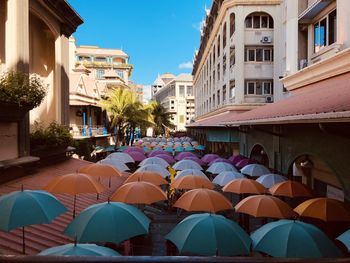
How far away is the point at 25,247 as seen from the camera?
18.9 feet

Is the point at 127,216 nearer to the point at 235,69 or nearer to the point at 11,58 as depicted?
the point at 11,58

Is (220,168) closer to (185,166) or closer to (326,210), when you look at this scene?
(185,166)

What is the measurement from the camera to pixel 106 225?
622cm

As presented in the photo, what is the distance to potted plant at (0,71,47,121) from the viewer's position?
8523 mm

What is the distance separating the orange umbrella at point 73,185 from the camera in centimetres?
869

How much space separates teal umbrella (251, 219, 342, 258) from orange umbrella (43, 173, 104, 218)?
472 centimetres

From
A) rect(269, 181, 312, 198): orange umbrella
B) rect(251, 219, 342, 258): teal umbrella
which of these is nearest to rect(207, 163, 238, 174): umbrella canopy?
rect(269, 181, 312, 198): orange umbrella

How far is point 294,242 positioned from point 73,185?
19.0 ft

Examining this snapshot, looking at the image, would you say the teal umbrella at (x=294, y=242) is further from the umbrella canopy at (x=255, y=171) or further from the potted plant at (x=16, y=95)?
the umbrella canopy at (x=255, y=171)

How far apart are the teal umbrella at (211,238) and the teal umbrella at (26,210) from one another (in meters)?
2.50

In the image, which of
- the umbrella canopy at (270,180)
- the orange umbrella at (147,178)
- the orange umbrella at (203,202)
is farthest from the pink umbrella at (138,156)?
the orange umbrella at (203,202)

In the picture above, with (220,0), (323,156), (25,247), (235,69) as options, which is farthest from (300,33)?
(220,0)

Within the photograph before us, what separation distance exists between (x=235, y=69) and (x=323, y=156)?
22636 mm

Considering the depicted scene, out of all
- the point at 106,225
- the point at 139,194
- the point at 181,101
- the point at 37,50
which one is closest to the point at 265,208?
the point at 139,194
